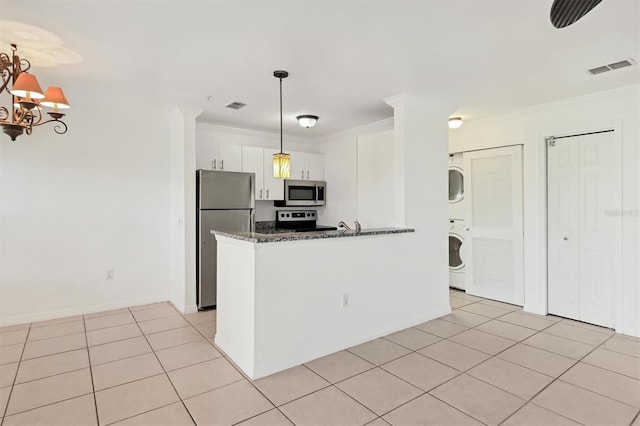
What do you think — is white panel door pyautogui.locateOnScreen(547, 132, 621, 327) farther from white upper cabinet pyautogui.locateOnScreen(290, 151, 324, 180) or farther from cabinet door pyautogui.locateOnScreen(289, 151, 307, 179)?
cabinet door pyautogui.locateOnScreen(289, 151, 307, 179)

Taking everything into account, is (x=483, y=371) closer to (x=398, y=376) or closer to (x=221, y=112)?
(x=398, y=376)

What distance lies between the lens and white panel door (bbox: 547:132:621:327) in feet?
11.3

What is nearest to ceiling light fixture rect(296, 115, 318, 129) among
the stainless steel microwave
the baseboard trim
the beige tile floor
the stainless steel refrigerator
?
the stainless steel refrigerator

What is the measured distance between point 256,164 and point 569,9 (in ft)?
13.2

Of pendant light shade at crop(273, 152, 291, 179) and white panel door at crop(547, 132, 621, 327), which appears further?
white panel door at crop(547, 132, 621, 327)

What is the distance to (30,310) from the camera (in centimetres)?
366

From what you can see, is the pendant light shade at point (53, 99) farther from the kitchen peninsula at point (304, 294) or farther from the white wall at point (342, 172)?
the white wall at point (342, 172)

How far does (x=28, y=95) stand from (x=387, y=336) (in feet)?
A: 10.8

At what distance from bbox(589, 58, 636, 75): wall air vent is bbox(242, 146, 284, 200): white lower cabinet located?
12.1 feet

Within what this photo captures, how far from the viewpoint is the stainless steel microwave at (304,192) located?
522 centimetres

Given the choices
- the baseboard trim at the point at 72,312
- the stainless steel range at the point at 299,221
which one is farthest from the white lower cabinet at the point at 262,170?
the baseboard trim at the point at 72,312

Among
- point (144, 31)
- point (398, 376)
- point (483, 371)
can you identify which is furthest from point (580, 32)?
point (144, 31)

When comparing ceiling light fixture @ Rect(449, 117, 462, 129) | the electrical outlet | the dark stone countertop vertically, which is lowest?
the electrical outlet

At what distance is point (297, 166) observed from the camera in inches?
209
